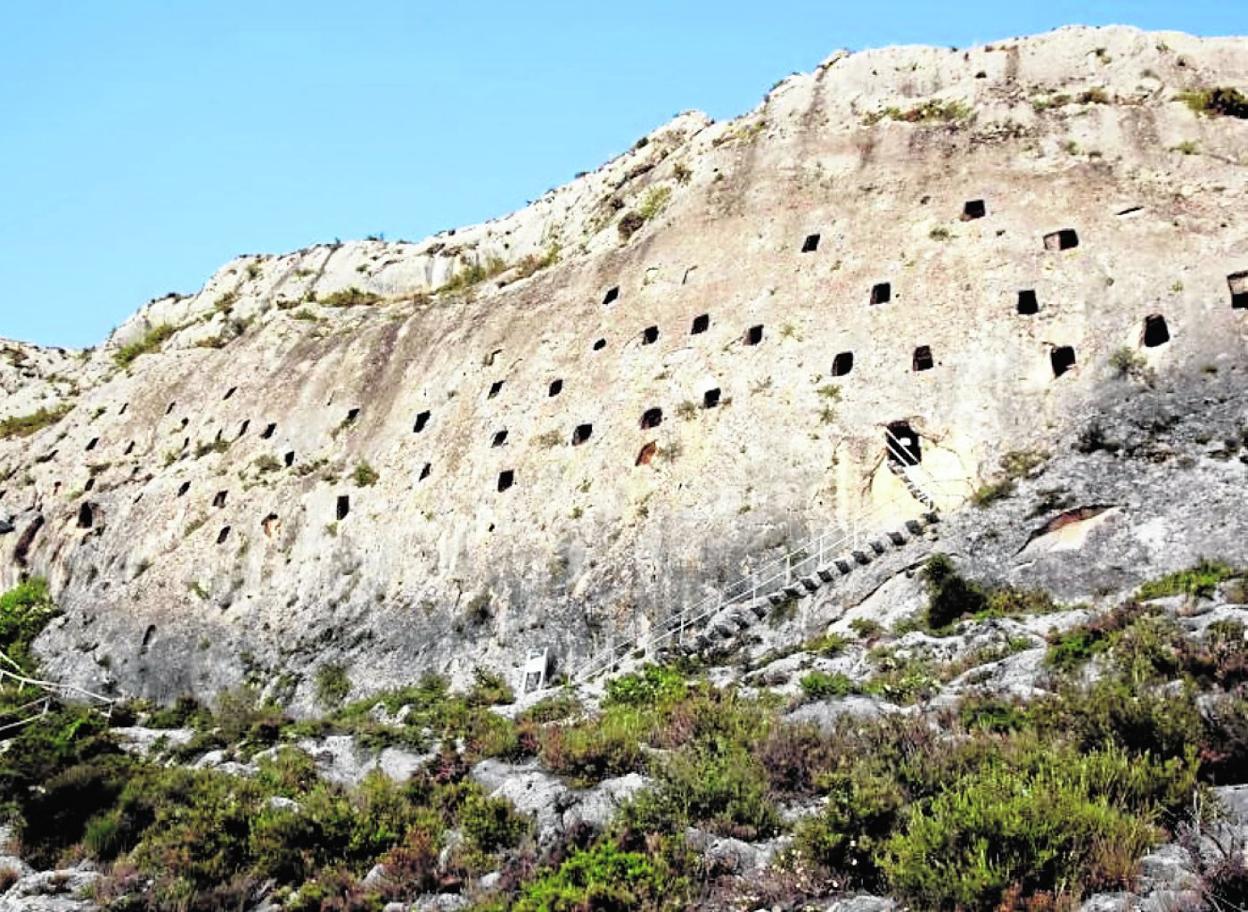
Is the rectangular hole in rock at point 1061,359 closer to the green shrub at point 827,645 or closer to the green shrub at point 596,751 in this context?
the green shrub at point 827,645

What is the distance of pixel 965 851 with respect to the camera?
9.34 metres

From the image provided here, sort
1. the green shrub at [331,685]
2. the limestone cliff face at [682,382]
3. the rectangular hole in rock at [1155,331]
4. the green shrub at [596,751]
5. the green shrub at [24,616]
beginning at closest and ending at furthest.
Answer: the green shrub at [596,751], the rectangular hole in rock at [1155,331], the limestone cliff face at [682,382], the green shrub at [331,685], the green shrub at [24,616]

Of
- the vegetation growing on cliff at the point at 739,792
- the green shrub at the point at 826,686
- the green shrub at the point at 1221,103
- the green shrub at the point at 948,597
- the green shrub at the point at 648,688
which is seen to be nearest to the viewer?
the vegetation growing on cliff at the point at 739,792

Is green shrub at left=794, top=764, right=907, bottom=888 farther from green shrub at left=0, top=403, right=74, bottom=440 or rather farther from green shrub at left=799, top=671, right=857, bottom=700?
green shrub at left=0, top=403, right=74, bottom=440

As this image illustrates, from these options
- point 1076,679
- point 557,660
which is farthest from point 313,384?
point 1076,679

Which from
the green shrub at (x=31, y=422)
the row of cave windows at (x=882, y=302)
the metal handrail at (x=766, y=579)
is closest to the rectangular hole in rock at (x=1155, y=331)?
the row of cave windows at (x=882, y=302)

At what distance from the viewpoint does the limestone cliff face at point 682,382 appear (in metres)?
22.8

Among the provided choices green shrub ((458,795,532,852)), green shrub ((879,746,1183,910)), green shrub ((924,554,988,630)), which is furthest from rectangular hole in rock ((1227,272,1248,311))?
green shrub ((458,795,532,852))

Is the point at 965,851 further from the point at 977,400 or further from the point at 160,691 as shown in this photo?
the point at 160,691

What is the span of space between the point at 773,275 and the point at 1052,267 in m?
6.13

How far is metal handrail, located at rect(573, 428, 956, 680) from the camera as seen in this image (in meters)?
21.3

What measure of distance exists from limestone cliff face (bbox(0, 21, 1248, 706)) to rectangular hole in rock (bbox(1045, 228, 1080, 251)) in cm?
11

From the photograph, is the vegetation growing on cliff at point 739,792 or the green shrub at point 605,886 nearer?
the vegetation growing on cliff at point 739,792

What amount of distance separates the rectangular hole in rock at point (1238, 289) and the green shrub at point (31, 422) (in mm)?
36689
